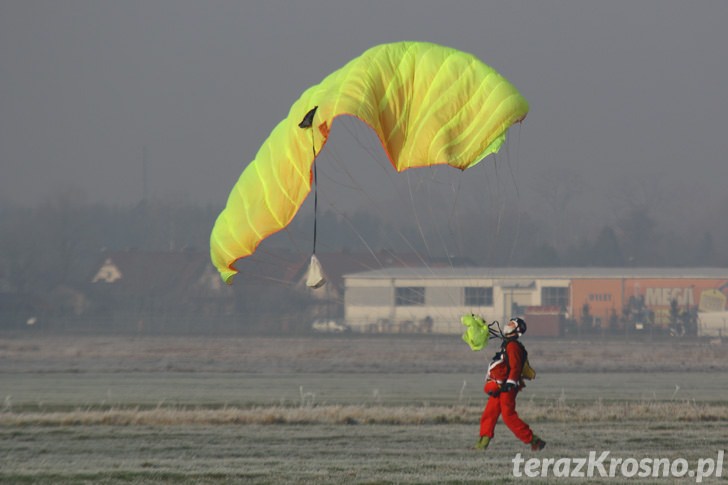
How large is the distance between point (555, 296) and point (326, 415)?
2022 inches

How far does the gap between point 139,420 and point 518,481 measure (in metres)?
10.0

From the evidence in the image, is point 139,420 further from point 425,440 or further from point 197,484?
point 197,484

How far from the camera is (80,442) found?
18.6 metres

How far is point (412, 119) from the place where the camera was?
15.6m

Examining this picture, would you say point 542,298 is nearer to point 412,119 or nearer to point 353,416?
point 353,416

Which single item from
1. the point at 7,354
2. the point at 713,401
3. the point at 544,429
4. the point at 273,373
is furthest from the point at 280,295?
the point at 544,429

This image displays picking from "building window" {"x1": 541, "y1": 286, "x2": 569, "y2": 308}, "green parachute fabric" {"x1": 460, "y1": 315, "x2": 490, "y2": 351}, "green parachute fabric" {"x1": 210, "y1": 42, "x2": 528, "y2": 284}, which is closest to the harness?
"green parachute fabric" {"x1": 460, "y1": 315, "x2": 490, "y2": 351}

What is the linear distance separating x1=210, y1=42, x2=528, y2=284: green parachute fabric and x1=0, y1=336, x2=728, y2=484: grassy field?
3282mm

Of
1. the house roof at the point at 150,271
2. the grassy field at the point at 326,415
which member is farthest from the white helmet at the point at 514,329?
the house roof at the point at 150,271

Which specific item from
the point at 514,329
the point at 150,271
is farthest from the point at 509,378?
the point at 150,271

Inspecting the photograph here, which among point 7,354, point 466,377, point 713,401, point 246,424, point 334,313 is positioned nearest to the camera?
point 246,424

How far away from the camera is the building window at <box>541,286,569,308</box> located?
72.0m

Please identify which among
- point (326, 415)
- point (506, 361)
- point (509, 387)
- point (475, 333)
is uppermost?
point (475, 333)

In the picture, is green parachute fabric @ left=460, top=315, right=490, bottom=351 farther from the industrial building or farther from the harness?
the industrial building
